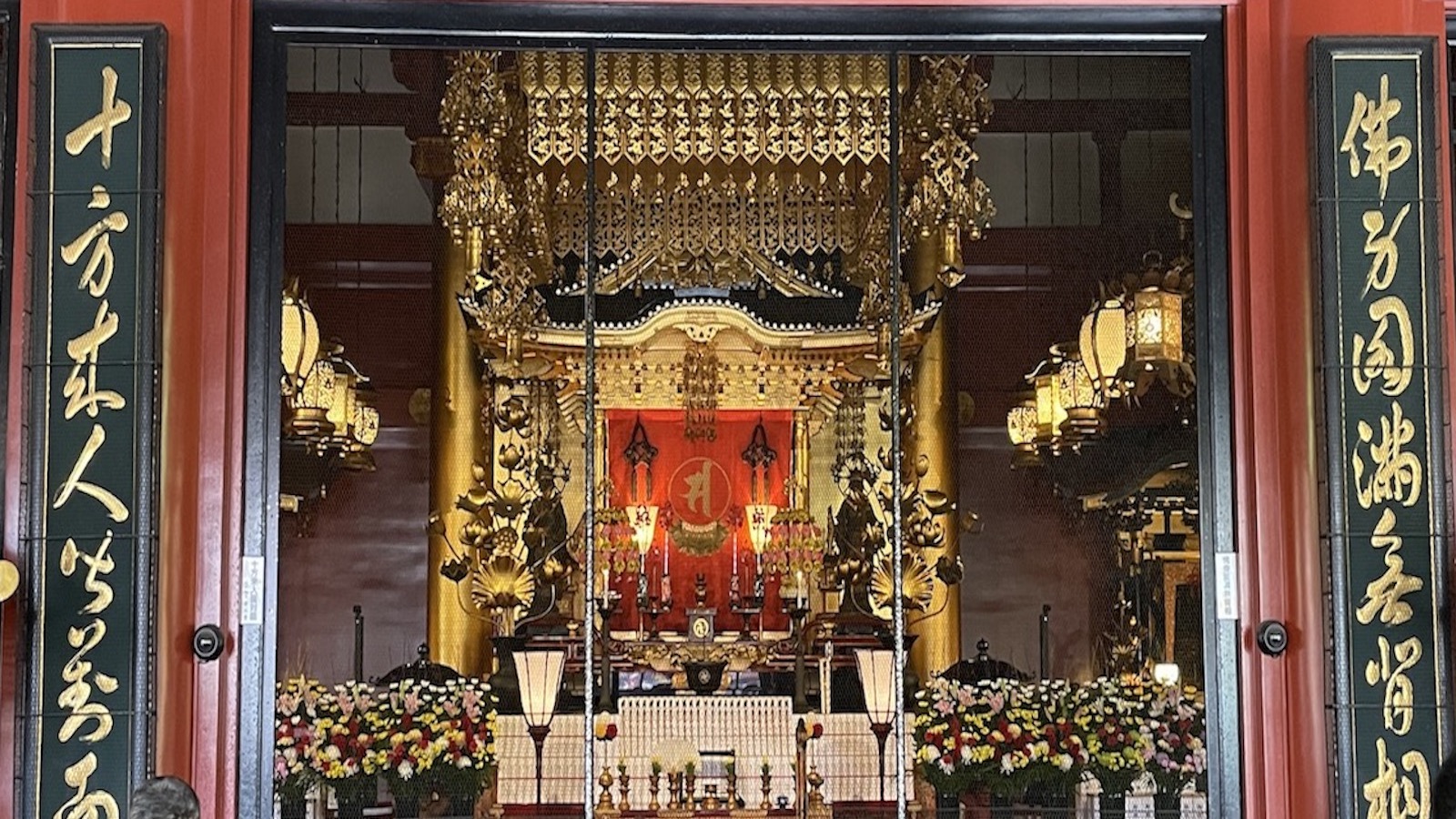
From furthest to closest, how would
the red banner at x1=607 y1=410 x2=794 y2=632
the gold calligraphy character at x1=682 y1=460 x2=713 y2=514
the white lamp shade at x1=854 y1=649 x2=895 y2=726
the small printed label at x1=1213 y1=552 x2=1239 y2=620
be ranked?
1. the gold calligraphy character at x1=682 y1=460 x2=713 y2=514
2. the red banner at x1=607 y1=410 x2=794 y2=632
3. the white lamp shade at x1=854 y1=649 x2=895 y2=726
4. the small printed label at x1=1213 y1=552 x2=1239 y2=620

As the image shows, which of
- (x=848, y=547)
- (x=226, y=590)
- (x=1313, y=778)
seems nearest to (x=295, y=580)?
(x=226, y=590)

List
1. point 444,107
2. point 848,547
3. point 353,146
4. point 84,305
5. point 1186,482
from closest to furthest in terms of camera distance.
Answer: point 84,305 < point 1186,482 < point 353,146 < point 444,107 < point 848,547

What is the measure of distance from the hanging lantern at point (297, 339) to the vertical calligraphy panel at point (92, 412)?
863 mm

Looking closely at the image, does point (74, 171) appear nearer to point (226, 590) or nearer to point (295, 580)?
point (226, 590)

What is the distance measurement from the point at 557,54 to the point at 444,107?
1.37ft

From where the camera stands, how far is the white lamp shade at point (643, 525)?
8695 mm

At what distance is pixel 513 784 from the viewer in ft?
19.9

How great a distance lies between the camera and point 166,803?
8.35ft

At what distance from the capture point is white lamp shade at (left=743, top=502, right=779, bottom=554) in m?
8.67

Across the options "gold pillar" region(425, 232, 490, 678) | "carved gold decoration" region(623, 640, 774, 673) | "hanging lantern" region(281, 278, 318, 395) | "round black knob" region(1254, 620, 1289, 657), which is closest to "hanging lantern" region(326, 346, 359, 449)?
"hanging lantern" region(281, 278, 318, 395)

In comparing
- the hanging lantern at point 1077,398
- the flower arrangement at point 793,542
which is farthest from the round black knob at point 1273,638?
the flower arrangement at point 793,542

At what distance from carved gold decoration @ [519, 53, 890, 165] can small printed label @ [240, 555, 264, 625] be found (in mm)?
2339

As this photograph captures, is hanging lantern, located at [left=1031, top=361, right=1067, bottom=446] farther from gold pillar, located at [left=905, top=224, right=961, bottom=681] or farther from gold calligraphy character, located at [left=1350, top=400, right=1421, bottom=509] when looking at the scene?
gold calligraphy character, located at [left=1350, top=400, right=1421, bottom=509]

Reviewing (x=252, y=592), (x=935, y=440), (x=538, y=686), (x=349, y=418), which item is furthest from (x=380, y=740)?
(x=935, y=440)
